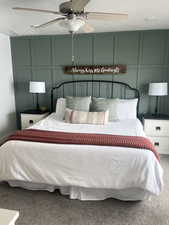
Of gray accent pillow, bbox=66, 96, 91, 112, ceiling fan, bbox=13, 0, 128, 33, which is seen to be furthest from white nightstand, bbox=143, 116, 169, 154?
ceiling fan, bbox=13, 0, 128, 33

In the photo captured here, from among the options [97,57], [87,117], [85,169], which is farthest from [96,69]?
[85,169]

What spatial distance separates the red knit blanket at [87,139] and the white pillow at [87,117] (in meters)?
0.76

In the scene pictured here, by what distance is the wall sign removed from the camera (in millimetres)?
3879

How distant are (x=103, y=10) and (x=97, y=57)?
1420 mm

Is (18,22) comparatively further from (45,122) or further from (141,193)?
(141,193)

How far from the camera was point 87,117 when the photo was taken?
10.7 ft

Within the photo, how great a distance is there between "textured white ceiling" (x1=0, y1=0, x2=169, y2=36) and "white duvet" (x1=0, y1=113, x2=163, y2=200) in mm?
1839

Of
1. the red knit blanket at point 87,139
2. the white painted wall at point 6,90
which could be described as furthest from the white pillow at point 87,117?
the white painted wall at point 6,90

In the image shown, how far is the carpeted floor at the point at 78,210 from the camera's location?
1907 mm

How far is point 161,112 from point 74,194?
270 centimetres

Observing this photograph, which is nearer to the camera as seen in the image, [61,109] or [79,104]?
[79,104]

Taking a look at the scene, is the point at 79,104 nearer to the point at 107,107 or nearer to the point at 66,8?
the point at 107,107

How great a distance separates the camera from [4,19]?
9.63ft

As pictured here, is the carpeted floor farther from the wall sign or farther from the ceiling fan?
the wall sign
